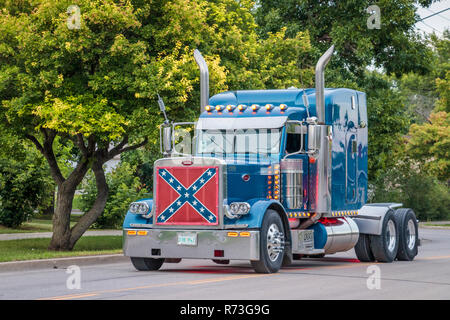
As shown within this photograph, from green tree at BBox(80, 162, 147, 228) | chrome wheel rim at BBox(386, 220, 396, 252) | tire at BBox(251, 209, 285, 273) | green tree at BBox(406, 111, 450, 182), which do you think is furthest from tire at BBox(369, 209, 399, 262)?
green tree at BBox(406, 111, 450, 182)

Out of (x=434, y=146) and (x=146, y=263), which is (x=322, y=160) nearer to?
(x=146, y=263)

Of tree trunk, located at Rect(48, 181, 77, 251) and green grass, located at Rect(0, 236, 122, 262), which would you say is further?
tree trunk, located at Rect(48, 181, 77, 251)

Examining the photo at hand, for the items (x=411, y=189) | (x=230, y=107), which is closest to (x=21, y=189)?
(x=230, y=107)

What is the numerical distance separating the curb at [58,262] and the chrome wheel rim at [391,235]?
6338 mm

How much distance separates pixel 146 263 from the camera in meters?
15.8

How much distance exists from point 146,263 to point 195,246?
162 cm

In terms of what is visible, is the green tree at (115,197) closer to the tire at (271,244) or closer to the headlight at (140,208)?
the headlight at (140,208)

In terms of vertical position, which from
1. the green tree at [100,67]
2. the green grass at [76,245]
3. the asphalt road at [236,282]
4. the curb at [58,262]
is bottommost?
the asphalt road at [236,282]

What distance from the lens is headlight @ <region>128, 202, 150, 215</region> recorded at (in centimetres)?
1541

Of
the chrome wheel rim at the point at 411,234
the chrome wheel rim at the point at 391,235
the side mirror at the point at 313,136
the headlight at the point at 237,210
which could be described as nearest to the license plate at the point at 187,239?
the headlight at the point at 237,210

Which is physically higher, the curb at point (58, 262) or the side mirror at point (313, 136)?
the side mirror at point (313, 136)

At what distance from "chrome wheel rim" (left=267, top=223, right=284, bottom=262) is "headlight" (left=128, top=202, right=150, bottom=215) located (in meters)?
2.41

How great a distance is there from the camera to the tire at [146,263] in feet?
51.5

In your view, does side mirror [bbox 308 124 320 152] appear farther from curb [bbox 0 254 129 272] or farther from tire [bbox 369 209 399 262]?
curb [bbox 0 254 129 272]
